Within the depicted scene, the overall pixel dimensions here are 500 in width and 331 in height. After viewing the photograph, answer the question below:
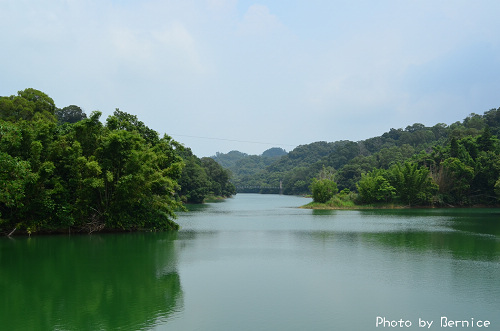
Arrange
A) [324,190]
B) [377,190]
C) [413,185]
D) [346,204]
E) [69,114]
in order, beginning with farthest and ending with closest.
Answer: [69,114] < [324,190] < [346,204] < [377,190] < [413,185]

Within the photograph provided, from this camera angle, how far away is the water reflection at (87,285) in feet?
32.2

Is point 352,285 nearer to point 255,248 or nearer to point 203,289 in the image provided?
point 203,289

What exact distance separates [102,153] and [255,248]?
36.7ft

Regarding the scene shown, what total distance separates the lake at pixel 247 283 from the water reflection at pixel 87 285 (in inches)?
1.4

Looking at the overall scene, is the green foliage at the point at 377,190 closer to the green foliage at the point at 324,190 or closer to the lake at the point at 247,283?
the green foliage at the point at 324,190

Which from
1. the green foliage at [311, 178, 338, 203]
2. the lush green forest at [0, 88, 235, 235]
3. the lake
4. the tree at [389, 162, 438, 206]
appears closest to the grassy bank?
the green foliage at [311, 178, 338, 203]

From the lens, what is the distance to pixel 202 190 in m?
69.8

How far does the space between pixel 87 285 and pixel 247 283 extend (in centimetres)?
505

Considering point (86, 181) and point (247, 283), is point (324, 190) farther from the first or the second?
point (247, 283)

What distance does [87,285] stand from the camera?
12.9m

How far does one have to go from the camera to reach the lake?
982 cm

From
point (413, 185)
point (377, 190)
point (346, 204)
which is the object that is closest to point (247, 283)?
point (377, 190)

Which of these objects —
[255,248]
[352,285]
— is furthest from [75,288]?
[255,248]

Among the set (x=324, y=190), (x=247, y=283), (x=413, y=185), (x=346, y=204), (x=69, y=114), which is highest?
(x=69, y=114)
